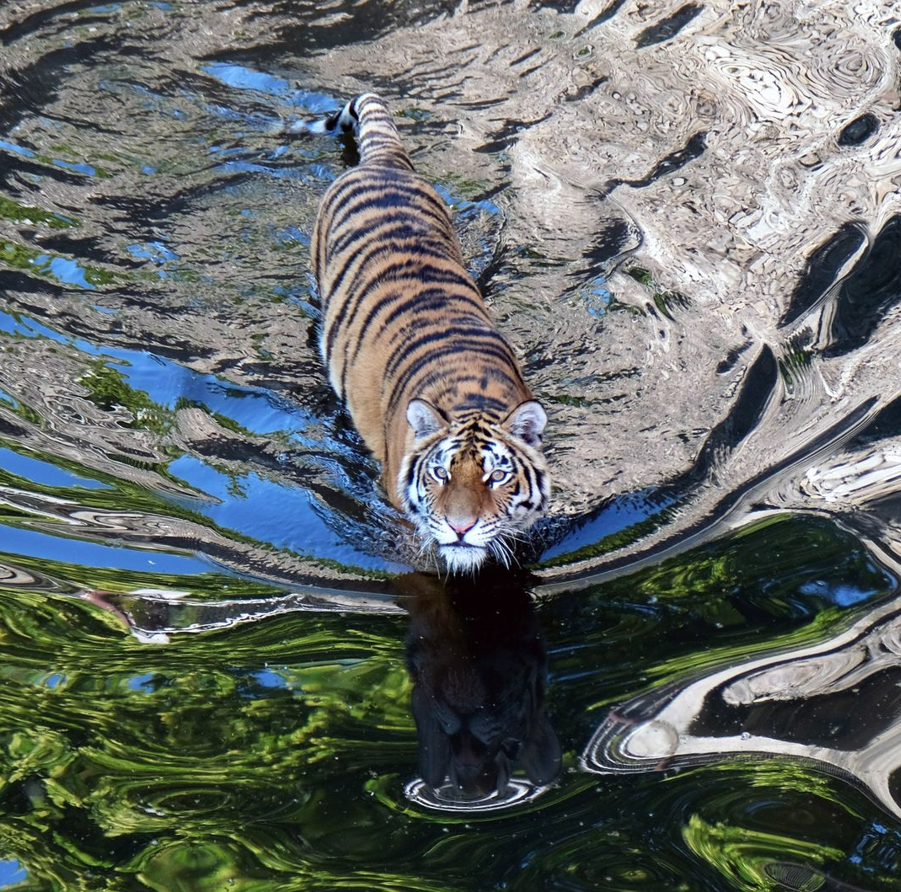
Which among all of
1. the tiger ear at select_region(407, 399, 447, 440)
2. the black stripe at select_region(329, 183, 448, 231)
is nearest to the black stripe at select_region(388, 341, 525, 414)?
the tiger ear at select_region(407, 399, 447, 440)

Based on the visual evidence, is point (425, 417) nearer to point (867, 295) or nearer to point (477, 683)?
point (477, 683)

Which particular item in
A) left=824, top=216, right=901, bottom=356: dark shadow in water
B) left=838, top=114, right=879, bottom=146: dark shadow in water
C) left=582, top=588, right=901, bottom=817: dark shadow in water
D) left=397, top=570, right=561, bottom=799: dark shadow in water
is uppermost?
left=838, top=114, right=879, bottom=146: dark shadow in water

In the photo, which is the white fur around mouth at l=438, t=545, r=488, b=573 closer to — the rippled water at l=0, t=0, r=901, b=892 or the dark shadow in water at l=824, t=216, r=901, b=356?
Answer: the rippled water at l=0, t=0, r=901, b=892

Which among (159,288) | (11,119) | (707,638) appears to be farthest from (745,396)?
(11,119)

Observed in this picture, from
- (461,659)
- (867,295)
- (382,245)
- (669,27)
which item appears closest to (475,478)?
(461,659)

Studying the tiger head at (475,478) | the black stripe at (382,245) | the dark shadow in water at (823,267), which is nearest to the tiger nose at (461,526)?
→ the tiger head at (475,478)

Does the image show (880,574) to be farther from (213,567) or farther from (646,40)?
(646,40)

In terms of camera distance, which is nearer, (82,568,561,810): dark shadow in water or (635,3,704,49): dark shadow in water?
(82,568,561,810): dark shadow in water
